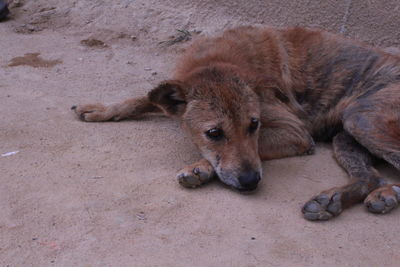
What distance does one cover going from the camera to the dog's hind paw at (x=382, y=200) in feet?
12.6

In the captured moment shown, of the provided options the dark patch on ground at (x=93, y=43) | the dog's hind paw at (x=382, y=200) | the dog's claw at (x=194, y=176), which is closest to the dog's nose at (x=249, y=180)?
the dog's claw at (x=194, y=176)

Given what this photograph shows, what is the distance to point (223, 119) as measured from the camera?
4.19 m

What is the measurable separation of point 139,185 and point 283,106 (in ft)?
5.73

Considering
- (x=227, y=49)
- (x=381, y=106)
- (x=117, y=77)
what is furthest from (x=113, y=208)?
(x=117, y=77)

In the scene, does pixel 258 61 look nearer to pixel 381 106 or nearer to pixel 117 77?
pixel 381 106

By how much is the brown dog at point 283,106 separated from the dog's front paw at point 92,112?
0.4 inches

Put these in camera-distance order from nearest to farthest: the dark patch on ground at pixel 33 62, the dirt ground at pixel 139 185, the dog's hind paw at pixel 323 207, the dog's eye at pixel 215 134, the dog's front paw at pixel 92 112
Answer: the dirt ground at pixel 139 185, the dog's hind paw at pixel 323 207, the dog's eye at pixel 215 134, the dog's front paw at pixel 92 112, the dark patch on ground at pixel 33 62

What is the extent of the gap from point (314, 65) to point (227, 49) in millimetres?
966

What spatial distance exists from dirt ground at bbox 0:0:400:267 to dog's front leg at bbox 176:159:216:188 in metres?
0.07

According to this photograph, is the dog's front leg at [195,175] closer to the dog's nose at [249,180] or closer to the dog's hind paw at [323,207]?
the dog's nose at [249,180]

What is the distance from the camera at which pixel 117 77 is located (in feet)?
21.5

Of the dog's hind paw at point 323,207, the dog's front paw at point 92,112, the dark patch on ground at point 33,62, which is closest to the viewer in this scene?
the dog's hind paw at point 323,207

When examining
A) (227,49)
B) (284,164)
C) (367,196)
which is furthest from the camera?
(227,49)

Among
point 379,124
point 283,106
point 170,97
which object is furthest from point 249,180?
point 379,124
